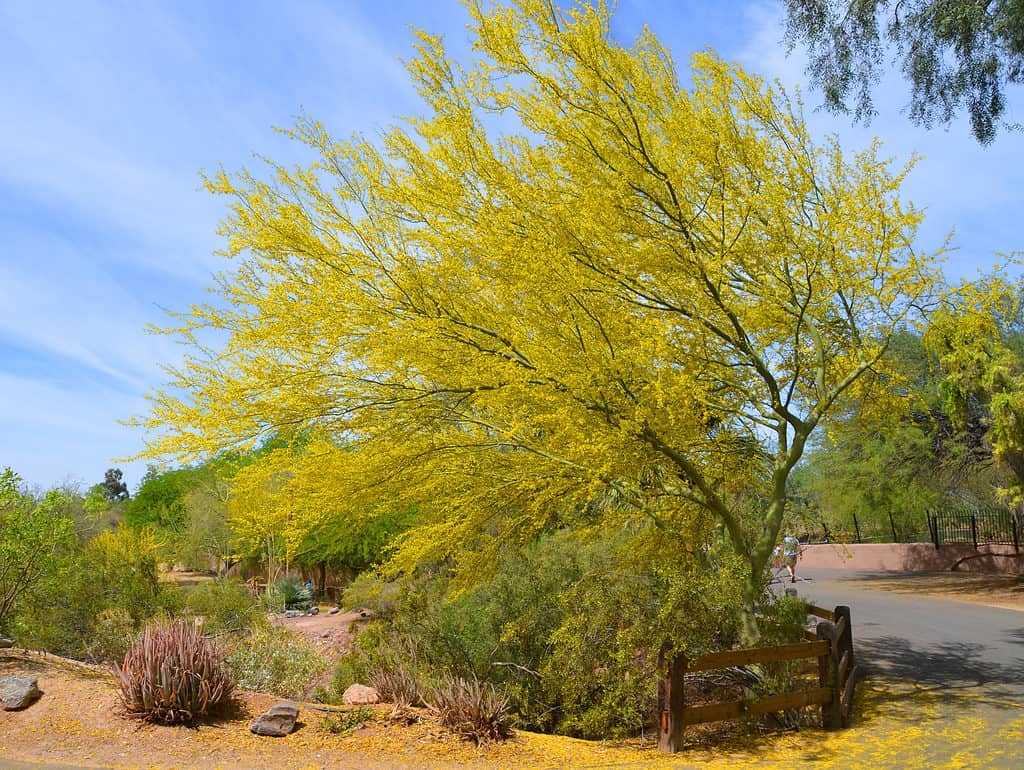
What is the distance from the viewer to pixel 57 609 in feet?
41.4

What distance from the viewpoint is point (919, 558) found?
3173cm

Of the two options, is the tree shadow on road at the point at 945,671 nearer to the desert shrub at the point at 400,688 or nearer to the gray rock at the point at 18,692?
the desert shrub at the point at 400,688

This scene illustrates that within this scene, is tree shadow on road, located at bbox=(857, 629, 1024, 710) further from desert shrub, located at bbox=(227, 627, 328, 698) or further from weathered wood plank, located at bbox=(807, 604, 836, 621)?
desert shrub, located at bbox=(227, 627, 328, 698)

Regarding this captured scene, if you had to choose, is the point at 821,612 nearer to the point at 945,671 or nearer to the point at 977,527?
the point at 945,671

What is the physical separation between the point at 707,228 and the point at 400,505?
5192 millimetres

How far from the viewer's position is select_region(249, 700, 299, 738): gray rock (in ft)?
25.5

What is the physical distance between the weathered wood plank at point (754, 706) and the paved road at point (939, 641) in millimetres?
2782

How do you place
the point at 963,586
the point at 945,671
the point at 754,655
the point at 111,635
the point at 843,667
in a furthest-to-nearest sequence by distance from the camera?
1. the point at 963,586
2. the point at 111,635
3. the point at 945,671
4. the point at 843,667
5. the point at 754,655

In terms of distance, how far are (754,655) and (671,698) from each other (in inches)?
39.9

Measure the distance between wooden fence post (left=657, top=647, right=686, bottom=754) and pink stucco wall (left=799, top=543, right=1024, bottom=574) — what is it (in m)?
18.1

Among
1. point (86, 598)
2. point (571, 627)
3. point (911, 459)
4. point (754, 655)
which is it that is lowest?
point (754, 655)

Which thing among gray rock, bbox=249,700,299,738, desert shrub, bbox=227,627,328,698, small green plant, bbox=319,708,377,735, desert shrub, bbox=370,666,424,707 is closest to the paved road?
desert shrub, bbox=370,666,424,707

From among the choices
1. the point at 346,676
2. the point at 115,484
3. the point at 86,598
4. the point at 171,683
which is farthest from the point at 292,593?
the point at 115,484

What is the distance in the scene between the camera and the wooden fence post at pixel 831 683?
8.59 meters
